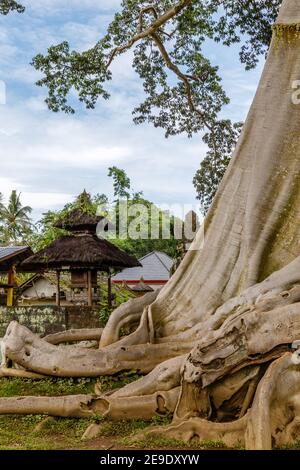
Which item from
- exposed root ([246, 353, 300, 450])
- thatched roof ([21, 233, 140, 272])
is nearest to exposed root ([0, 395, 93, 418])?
exposed root ([246, 353, 300, 450])

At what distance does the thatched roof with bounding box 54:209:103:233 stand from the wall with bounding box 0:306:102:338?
5643mm

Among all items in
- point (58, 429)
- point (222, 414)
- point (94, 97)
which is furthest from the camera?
point (94, 97)

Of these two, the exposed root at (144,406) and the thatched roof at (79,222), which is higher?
the thatched roof at (79,222)

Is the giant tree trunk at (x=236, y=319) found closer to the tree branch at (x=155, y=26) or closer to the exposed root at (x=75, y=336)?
the exposed root at (x=75, y=336)

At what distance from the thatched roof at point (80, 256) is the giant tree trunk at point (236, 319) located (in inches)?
336

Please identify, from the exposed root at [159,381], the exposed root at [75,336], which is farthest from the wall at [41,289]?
the exposed root at [159,381]

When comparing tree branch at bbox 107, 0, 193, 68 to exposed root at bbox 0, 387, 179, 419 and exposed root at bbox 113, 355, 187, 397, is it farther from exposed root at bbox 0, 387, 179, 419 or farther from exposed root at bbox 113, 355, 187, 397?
exposed root at bbox 0, 387, 179, 419

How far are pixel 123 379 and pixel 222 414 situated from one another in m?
1.38

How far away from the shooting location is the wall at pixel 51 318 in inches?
392

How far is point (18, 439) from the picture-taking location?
457 cm

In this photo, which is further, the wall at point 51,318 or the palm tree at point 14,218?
the palm tree at point 14,218
